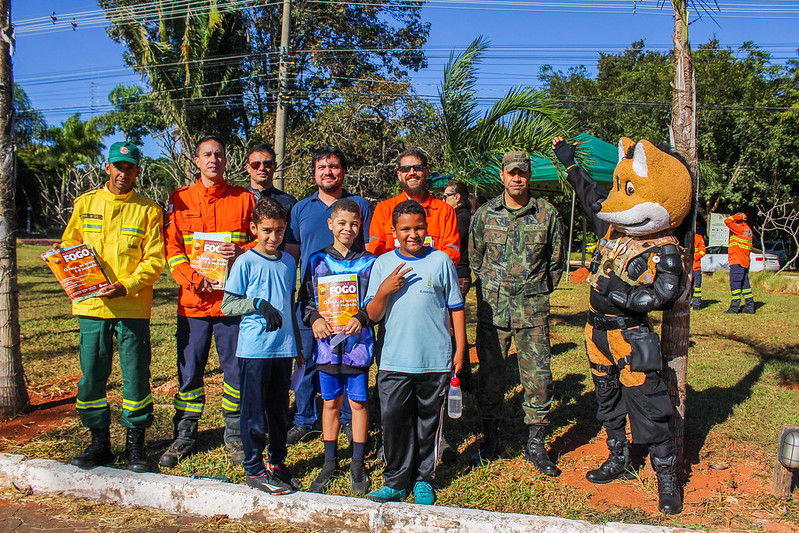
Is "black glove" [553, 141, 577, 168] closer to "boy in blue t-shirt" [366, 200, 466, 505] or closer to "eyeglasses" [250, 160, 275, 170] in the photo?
"boy in blue t-shirt" [366, 200, 466, 505]

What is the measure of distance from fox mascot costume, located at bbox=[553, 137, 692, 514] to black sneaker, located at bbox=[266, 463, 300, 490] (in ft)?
6.77

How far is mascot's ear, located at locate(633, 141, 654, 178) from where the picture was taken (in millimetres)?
3799

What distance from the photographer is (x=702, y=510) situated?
373 centimetres

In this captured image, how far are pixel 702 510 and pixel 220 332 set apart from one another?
353 cm

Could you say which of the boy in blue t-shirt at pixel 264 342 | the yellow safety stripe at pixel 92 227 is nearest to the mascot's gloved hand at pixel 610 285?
the boy in blue t-shirt at pixel 264 342

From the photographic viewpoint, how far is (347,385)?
3.95 metres

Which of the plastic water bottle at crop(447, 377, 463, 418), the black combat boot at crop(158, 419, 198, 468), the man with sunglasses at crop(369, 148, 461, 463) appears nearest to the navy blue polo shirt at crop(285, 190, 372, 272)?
the man with sunglasses at crop(369, 148, 461, 463)

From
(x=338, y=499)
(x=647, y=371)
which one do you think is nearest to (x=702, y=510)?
(x=647, y=371)

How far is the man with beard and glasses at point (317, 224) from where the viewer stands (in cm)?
455

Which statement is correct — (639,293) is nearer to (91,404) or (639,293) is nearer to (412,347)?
(412,347)

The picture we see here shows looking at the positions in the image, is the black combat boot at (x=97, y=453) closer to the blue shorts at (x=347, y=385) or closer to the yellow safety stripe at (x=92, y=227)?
the yellow safety stripe at (x=92, y=227)

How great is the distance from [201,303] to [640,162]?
3.25 meters

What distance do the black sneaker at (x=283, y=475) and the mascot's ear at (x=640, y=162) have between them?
306 centimetres

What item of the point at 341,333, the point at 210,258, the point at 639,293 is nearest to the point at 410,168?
the point at 341,333
